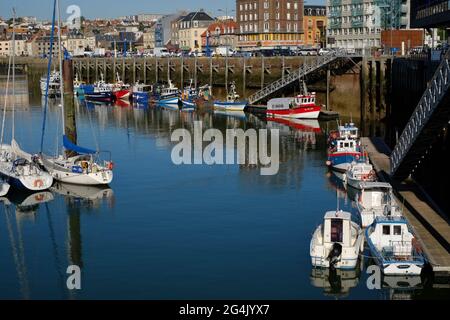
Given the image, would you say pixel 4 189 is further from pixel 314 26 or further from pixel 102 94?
pixel 314 26

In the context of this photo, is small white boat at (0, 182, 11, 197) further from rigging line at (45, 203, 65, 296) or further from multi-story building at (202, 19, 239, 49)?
multi-story building at (202, 19, 239, 49)

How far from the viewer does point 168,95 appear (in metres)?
102

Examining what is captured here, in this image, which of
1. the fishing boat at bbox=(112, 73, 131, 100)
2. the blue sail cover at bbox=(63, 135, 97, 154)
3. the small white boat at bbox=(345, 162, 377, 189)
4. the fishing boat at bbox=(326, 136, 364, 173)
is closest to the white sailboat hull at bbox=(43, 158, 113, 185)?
the blue sail cover at bbox=(63, 135, 97, 154)

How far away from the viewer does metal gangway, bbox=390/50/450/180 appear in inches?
1277

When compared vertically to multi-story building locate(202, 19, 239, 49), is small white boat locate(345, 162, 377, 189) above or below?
below

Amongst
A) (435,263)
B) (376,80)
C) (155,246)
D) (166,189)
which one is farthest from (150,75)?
(435,263)

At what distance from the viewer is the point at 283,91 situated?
91.3 m

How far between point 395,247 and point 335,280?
290cm

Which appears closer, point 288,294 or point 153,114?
point 288,294

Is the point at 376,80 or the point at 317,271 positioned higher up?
the point at 376,80

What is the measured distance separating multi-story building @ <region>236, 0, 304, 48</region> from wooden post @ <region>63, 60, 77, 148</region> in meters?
98.3

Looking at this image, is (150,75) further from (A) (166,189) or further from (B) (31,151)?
(A) (166,189)

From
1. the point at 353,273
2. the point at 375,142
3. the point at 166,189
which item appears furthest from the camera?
the point at 375,142

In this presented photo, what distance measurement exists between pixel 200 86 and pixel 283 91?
734 inches
